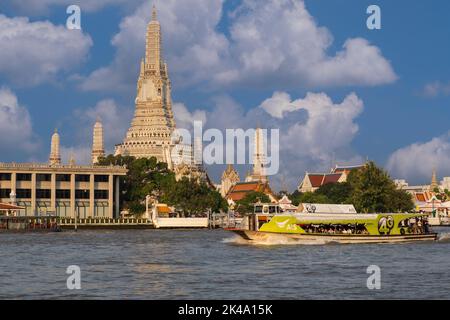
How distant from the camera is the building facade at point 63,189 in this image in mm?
141000

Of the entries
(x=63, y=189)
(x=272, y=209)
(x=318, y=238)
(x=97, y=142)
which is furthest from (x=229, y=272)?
(x=97, y=142)

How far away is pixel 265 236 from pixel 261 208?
3315 mm

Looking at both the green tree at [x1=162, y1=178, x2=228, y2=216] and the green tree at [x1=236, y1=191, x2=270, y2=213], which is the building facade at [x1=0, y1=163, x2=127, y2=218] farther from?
the green tree at [x1=236, y1=191, x2=270, y2=213]

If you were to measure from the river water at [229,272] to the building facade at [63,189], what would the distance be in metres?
75.7

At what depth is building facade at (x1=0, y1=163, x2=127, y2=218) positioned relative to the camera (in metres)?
141

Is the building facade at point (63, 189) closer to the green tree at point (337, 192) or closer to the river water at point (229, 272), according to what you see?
the green tree at point (337, 192)

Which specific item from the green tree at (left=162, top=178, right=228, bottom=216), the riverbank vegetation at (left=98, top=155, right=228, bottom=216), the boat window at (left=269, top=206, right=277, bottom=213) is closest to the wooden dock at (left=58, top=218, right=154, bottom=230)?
Answer: the green tree at (left=162, top=178, right=228, bottom=216)

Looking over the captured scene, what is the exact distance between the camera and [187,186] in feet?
474

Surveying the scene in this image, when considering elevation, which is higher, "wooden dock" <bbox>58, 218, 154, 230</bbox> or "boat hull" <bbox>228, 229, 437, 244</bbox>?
"wooden dock" <bbox>58, 218, 154, 230</bbox>

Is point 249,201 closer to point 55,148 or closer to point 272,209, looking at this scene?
point 55,148

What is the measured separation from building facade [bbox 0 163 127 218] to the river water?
248 ft
